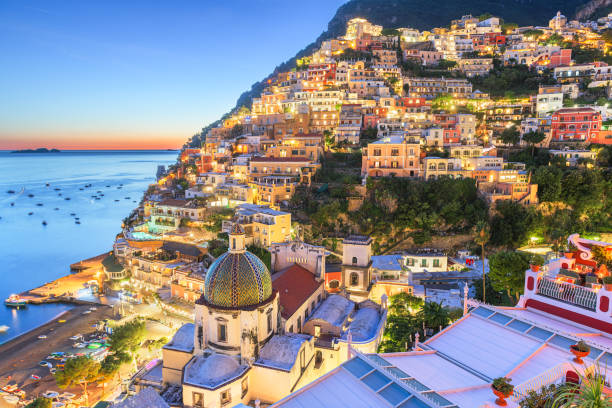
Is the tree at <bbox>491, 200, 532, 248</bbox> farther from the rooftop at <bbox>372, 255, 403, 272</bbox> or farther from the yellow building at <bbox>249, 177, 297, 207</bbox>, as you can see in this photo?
the yellow building at <bbox>249, 177, 297, 207</bbox>

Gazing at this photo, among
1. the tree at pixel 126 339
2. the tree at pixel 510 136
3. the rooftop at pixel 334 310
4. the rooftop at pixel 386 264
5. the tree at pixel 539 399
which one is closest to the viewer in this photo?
the tree at pixel 539 399

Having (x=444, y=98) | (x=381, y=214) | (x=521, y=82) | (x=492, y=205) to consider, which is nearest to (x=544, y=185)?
(x=492, y=205)

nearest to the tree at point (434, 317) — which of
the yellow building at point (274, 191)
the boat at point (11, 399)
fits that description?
the boat at point (11, 399)

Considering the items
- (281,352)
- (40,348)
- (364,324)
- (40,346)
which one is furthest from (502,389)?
(40,346)

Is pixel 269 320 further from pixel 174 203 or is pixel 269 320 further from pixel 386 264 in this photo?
pixel 174 203

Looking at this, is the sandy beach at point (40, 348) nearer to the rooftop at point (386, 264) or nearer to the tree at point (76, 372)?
the tree at point (76, 372)

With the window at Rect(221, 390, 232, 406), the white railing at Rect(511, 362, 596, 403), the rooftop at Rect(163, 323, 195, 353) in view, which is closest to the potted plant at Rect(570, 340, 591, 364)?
the white railing at Rect(511, 362, 596, 403)

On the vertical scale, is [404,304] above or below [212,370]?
below
